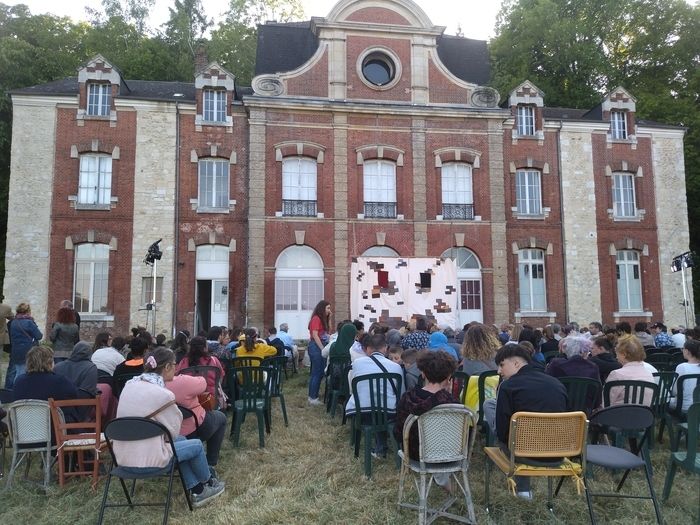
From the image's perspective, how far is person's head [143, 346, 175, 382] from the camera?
4371 millimetres

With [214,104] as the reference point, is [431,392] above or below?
below

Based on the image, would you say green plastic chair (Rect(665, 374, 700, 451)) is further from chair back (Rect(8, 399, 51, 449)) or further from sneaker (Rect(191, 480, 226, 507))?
chair back (Rect(8, 399, 51, 449))

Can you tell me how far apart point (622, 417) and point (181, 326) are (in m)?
13.8

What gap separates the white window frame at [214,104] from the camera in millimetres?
16781

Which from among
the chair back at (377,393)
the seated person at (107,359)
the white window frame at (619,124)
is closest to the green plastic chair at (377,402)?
the chair back at (377,393)

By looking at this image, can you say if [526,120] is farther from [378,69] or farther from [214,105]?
[214,105]

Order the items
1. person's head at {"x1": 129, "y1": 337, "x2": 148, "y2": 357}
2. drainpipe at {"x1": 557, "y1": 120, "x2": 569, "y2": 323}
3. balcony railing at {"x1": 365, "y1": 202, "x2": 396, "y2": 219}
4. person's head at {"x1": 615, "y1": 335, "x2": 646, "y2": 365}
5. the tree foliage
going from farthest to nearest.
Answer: the tree foliage < drainpipe at {"x1": 557, "y1": 120, "x2": 569, "y2": 323} < balcony railing at {"x1": 365, "y1": 202, "x2": 396, "y2": 219} < person's head at {"x1": 129, "y1": 337, "x2": 148, "y2": 357} < person's head at {"x1": 615, "y1": 335, "x2": 646, "y2": 365}

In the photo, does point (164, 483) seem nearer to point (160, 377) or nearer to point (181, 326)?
point (160, 377)

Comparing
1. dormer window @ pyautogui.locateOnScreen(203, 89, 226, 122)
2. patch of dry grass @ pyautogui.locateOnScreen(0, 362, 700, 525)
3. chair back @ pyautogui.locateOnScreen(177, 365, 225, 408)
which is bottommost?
patch of dry grass @ pyautogui.locateOnScreen(0, 362, 700, 525)

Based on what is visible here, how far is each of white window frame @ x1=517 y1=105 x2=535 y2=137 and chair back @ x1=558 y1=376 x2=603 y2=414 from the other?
15126mm

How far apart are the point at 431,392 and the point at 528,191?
51.8 feet

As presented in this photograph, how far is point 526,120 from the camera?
728 inches

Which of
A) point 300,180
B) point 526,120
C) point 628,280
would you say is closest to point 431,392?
point 300,180

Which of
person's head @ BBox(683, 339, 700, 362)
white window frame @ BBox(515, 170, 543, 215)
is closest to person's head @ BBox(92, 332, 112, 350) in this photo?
person's head @ BBox(683, 339, 700, 362)
